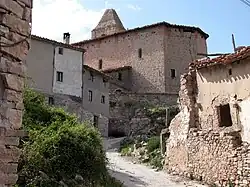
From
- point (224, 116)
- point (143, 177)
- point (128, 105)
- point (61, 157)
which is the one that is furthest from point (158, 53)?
point (61, 157)

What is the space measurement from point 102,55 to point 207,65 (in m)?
28.7

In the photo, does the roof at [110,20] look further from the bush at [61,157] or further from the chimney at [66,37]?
the bush at [61,157]

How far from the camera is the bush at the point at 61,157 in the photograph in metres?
10.6

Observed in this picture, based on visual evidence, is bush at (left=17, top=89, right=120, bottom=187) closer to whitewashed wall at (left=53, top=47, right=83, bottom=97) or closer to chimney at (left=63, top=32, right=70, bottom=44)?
whitewashed wall at (left=53, top=47, right=83, bottom=97)

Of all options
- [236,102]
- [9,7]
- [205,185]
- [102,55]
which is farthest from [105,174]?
[102,55]

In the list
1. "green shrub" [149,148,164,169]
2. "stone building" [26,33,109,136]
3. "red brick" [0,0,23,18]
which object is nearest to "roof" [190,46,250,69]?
"green shrub" [149,148,164,169]

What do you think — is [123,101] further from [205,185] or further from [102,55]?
[205,185]

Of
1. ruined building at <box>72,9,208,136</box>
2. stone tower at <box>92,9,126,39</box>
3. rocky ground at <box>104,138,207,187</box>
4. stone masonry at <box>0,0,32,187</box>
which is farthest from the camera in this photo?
stone tower at <box>92,9,126,39</box>

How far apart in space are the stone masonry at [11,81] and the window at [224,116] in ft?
37.2

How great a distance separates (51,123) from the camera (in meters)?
14.4

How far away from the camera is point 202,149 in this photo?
15.0m

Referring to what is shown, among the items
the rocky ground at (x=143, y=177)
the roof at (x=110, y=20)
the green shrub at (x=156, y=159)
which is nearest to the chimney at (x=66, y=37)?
the roof at (x=110, y=20)

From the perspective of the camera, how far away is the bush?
1056 cm

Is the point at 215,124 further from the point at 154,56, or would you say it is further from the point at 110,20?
the point at 110,20
